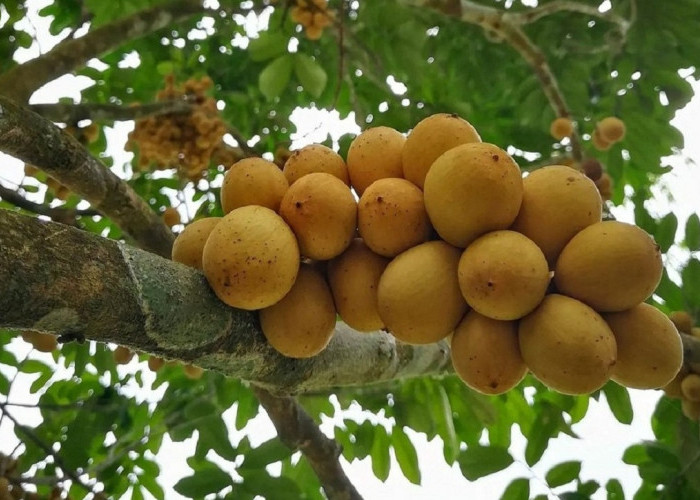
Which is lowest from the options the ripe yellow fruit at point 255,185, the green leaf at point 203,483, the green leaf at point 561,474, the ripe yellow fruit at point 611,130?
the green leaf at point 561,474

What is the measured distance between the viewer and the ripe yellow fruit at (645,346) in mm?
1156

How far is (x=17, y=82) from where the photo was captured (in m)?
2.20

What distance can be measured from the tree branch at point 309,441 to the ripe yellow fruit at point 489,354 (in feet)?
3.32

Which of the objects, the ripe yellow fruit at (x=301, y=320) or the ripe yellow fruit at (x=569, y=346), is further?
the ripe yellow fruit at (x=301, y=320)

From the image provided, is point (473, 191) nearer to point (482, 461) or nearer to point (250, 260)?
point (250, 260)

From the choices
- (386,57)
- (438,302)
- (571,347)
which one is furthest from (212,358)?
(386,57)

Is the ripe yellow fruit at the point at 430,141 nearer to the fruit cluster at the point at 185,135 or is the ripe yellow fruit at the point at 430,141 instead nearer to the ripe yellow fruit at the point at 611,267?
the ripe yellow fruit at the point at 611,267

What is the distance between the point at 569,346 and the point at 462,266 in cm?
22

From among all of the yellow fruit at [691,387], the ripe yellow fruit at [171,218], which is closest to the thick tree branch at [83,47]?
the ripe yellow fruit at [171,218]

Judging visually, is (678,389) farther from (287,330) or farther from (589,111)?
(589,111)

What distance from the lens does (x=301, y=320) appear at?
4.10 feet

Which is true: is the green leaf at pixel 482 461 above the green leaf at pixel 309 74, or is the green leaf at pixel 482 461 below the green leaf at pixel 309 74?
below

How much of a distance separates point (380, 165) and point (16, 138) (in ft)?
2.94

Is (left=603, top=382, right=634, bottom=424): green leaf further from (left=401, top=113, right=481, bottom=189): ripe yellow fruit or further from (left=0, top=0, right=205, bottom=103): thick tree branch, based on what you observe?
(left=0, top=0, right=205, bottom=103): thick tree branch
